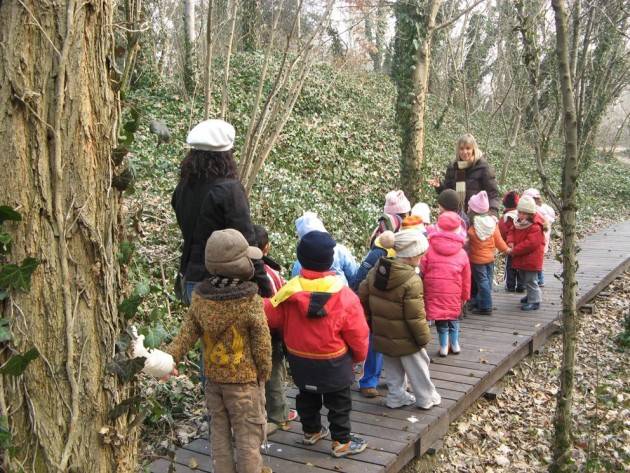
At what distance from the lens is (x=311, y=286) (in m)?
3.72

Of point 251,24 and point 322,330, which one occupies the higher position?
point 251,24

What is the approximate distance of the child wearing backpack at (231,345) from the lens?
3.23 meters

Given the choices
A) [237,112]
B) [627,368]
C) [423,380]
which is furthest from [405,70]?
[423,380]

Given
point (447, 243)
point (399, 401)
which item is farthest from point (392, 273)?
point (447, 243)

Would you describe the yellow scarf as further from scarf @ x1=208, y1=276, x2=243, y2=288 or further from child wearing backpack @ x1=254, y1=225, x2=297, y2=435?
scarf @ x1=208, y1=276, x2=243, y2=288

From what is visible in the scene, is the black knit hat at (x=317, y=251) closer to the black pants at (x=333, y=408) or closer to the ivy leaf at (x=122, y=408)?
the black pants at (x=333, y=408)

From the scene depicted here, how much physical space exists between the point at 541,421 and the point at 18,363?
4.95m

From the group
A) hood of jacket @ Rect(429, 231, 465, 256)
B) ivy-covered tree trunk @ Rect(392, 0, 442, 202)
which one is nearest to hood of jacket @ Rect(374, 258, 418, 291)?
hood of jacket @ Rect(429, 231, 465, 256)

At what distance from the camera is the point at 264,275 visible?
375 cm

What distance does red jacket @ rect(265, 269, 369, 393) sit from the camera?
146 inches

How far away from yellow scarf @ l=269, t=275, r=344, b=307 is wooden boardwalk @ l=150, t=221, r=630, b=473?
111 cm

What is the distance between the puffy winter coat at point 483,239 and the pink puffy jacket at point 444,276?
1256 millimetres

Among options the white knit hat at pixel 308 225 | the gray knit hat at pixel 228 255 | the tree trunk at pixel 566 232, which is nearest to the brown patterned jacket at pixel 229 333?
the gray knit hat at pixel 228 255

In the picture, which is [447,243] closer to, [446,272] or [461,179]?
[446,272]
